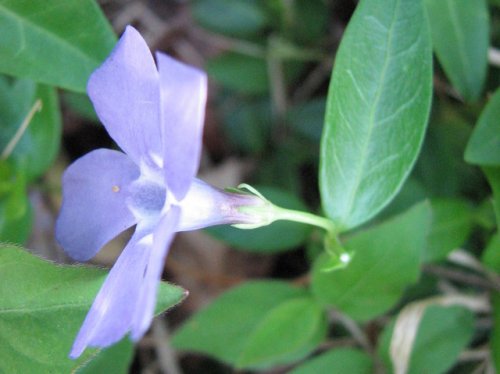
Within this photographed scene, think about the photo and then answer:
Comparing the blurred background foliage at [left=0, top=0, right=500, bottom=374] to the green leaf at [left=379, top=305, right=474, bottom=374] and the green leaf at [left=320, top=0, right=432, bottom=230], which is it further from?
the green leaf at [left=320, top=0, right=432, bottom=230]

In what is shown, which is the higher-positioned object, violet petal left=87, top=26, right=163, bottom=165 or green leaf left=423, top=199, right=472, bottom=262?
violet petal left=87, top=26, right=163, bottom=165

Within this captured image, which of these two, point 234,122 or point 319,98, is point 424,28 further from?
point 234,122

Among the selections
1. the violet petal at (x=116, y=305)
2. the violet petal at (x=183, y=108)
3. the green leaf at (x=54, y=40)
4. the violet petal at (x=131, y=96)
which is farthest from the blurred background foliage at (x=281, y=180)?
the violet petal at (x=183, y=108)

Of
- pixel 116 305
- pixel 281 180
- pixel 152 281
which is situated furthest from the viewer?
pixel 281 180

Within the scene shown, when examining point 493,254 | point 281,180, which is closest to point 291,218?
point 493,254

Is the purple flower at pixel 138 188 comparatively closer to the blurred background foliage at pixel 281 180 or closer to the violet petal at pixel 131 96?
the violet petal at pixel 131 96

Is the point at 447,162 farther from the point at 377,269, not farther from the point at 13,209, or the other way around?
the point at 13,209

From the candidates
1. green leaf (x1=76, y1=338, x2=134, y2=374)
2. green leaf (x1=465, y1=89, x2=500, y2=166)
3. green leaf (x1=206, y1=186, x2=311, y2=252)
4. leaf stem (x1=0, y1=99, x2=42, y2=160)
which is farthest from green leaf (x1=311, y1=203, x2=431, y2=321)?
leaf stem (x1=0, y1=99, x2=42, y2=160)
